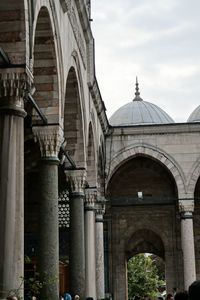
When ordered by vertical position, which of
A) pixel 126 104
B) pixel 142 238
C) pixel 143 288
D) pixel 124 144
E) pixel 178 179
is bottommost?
pixel 143 288

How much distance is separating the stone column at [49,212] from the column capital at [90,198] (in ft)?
22.4

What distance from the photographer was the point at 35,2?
29.3 ft

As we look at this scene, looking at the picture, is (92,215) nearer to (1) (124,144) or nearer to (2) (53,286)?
(1) (124,144)

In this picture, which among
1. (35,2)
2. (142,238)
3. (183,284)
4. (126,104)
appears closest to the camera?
(35,2)

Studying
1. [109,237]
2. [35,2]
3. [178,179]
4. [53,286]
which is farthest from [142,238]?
[35,2]

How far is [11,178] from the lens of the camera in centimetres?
783

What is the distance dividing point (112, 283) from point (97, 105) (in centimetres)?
847

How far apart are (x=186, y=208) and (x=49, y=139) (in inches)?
442

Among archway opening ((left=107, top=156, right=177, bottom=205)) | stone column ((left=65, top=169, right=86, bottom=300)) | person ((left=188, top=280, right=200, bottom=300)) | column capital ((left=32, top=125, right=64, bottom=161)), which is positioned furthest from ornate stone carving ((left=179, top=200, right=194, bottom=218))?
person ((left=188, top=280, right=200, bottom=300))

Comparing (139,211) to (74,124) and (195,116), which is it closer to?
(195,116)

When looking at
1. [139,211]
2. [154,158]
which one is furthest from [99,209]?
[139,211]

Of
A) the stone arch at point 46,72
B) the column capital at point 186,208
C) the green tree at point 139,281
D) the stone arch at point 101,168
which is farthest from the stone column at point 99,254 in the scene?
the green tree at point 139,281

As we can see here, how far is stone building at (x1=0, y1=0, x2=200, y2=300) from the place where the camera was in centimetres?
805

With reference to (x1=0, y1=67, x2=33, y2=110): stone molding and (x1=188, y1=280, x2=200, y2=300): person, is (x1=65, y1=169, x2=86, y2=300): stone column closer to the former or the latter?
(x1=0, y1=67, x2=33, y2=110): stone molding
